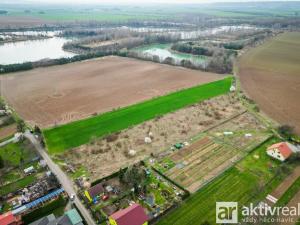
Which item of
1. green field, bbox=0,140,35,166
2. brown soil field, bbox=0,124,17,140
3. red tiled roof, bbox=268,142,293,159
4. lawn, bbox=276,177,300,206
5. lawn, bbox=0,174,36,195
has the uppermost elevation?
red tiled roof, bbox=268,142,293,159

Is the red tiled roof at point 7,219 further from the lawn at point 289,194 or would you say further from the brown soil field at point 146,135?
the lawn at point 289,194

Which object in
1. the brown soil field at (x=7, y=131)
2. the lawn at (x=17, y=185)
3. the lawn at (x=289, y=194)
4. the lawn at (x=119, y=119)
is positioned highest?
the lawn at (x=119, y=119)

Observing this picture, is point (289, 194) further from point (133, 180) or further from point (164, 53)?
point (164, 53)

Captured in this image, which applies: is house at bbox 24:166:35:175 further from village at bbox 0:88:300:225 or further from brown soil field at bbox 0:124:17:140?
brown soil field at bbox 0:124:17:140

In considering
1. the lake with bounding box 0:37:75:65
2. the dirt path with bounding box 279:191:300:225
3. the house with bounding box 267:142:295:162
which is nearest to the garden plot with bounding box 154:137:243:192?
the house with bounding box 267:142:295:162

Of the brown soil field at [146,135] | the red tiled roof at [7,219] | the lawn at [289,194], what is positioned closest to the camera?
the red tiled roof at [7,219]

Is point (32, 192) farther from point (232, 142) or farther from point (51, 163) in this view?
point (232, 142)

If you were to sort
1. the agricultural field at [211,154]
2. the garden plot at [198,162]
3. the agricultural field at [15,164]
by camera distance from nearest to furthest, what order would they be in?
the agricultural field at [15,164], the garden plot at [198,162], the agricultural field at [211,154]

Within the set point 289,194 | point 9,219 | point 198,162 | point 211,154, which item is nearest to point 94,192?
point 9,219

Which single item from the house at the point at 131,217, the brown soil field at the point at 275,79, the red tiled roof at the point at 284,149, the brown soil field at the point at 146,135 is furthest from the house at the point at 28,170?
the brown soil field at the point at 275,79
